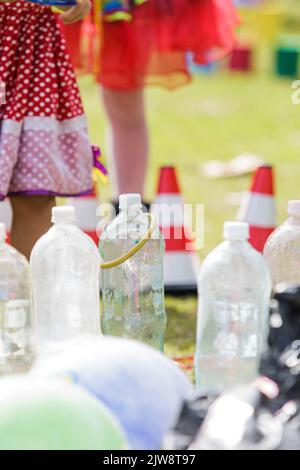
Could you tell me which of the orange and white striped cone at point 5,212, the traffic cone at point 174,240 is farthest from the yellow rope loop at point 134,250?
the traffic cone at point 174,240

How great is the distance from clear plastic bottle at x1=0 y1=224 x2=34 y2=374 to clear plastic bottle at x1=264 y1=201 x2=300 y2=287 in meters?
0.89

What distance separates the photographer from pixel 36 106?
11.0 ft

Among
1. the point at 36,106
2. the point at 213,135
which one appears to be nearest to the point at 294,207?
the point at 36,106

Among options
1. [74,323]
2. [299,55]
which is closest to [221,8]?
[74,323]

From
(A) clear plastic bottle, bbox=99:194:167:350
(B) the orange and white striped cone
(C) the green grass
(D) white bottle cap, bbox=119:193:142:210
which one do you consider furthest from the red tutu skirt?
(D) white bottle cap, bbox=119:193:142:210

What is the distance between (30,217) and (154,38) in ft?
5.19

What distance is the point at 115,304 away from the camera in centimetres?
323

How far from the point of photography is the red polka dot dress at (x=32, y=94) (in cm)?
334

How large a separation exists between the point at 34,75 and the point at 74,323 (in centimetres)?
90

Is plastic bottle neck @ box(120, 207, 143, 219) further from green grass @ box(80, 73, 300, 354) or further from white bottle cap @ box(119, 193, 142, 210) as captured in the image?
green grass @ box(80, 73, 300, 354)

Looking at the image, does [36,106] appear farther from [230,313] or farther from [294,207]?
[230,313]

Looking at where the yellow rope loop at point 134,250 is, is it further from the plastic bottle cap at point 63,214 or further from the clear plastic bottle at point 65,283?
the plastic bottle cap at point 63,214
